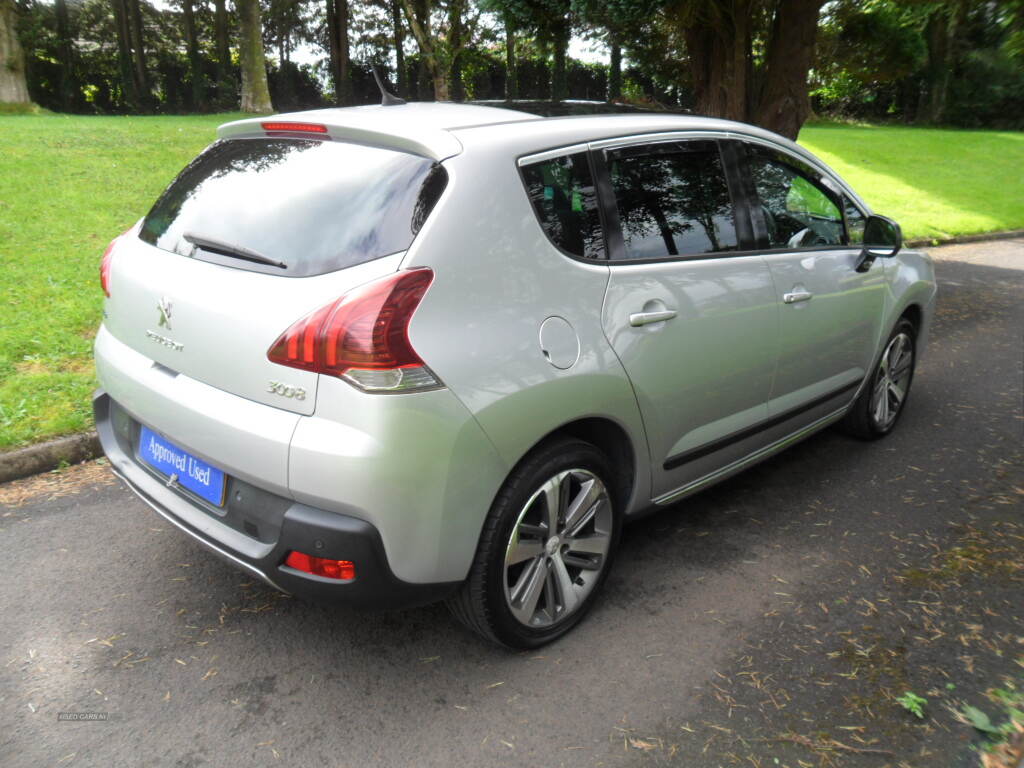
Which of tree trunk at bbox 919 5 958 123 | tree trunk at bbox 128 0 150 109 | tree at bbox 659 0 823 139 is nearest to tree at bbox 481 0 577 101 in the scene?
tree at bbox 659 0 823 139

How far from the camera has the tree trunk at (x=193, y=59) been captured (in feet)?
110

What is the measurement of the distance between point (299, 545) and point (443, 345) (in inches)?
28.1

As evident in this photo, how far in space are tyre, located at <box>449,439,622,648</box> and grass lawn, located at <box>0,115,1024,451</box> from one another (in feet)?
10.1

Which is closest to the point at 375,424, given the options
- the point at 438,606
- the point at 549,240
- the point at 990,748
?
the point at 549,240

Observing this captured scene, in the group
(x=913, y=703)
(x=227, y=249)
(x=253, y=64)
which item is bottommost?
(x=913, y=703)

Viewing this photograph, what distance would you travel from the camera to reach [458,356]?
8.20ft

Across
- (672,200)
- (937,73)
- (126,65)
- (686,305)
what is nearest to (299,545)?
(686,305)

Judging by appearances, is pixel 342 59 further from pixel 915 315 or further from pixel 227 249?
pixel 227 249

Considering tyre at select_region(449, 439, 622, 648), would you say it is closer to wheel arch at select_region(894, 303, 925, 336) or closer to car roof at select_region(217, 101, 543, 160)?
car roof at select_region(217, 101, 543, 160)

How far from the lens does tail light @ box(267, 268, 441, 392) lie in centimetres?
239

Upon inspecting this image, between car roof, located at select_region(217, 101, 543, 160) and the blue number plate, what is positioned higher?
car roof, located at select_region(217, 101, 543, 160)

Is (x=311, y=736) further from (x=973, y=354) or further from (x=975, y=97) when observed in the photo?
(x=975, y=97)

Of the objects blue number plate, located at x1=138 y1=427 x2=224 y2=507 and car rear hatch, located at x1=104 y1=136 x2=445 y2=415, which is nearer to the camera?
car rear hatch, located at x1=104 y1=136 x2=445 y2=415

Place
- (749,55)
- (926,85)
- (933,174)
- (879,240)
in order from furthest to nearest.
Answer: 1. (926,85)
2. (933,174)
3. (749,55)
4. (879,240)
